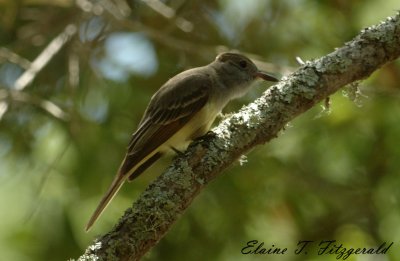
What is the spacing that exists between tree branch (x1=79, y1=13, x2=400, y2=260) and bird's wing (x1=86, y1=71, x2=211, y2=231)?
2.79 ft

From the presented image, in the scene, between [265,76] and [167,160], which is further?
[167,160]

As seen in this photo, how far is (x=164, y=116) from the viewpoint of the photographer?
208 inches

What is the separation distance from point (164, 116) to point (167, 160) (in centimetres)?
137

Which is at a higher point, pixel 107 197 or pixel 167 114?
pixel 167 114

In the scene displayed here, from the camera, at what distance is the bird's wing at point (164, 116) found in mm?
4910

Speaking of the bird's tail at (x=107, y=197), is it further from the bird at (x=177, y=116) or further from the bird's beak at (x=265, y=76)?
the bird's beak at (x=265, y=76)

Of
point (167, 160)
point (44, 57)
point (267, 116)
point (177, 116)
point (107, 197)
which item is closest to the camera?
point (267, 116)

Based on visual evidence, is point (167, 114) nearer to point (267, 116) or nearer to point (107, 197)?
point (107, 197)

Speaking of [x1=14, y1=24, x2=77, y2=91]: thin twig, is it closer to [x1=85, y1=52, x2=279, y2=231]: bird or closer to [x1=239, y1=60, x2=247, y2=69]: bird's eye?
[x1=85, y1=52, x2=279, y2=231]: bird

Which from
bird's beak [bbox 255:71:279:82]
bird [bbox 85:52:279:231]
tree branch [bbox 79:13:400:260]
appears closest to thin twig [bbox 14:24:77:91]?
bird [bbox 85:52:279:231]

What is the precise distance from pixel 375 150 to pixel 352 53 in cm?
226

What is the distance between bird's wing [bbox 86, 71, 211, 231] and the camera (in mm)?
Answer: 4910

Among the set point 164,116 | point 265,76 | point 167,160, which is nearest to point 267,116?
point 164,116

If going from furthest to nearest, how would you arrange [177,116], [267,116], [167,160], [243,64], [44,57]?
[167,160] → [44,57] → [243,64] → [177,116] → [267,116]
